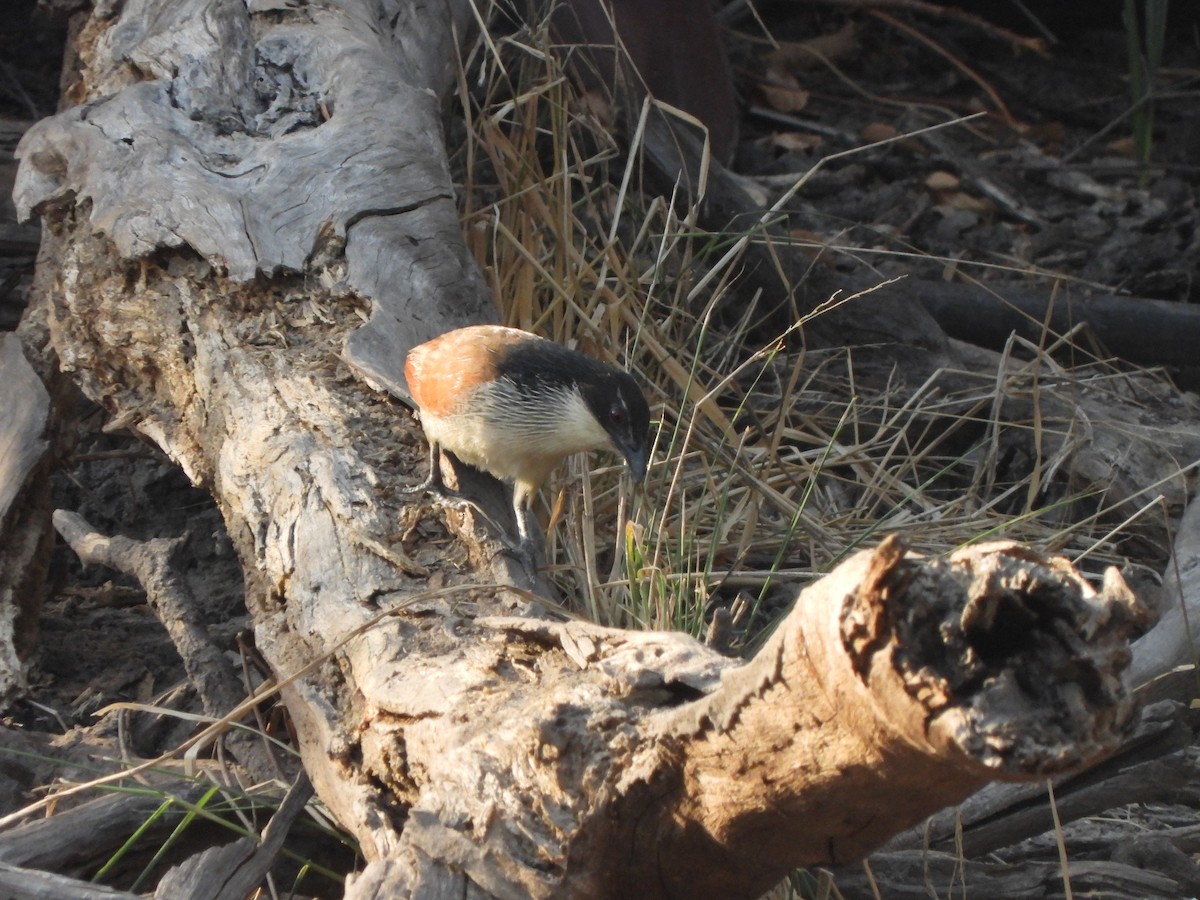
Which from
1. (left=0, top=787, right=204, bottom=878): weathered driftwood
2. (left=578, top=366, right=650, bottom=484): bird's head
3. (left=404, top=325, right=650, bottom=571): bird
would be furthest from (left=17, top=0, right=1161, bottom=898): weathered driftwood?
(left=578, top=366, right=650, bottom=484): bird's head

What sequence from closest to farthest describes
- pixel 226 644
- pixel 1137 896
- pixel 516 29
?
pixel 1137 896 < pixel 226 644 < pixel 516 29

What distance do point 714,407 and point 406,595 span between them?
1532 mm

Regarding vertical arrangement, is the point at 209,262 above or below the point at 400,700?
above

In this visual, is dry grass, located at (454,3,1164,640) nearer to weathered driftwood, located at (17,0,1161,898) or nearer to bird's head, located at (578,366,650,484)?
bird's head, located at (578,366,650,484)

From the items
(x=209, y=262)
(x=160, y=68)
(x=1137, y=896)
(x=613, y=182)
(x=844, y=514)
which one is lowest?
(x=844, y=514)

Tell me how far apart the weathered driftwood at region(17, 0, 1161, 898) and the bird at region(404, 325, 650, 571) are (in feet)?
0.38

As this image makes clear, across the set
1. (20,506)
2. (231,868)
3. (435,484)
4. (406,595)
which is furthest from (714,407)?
(231,868)

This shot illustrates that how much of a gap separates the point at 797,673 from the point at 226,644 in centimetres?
244

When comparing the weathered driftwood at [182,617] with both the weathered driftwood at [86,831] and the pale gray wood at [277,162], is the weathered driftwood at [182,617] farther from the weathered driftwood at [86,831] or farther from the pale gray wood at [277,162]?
the pale gray wood at [277,162]

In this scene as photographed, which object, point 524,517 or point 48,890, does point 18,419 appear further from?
point 48,890

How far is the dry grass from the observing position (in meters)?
3.69

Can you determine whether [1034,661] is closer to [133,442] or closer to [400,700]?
[400,700]

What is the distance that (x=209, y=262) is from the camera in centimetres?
326

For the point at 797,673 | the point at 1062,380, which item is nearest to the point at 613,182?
the point at 1062,380
